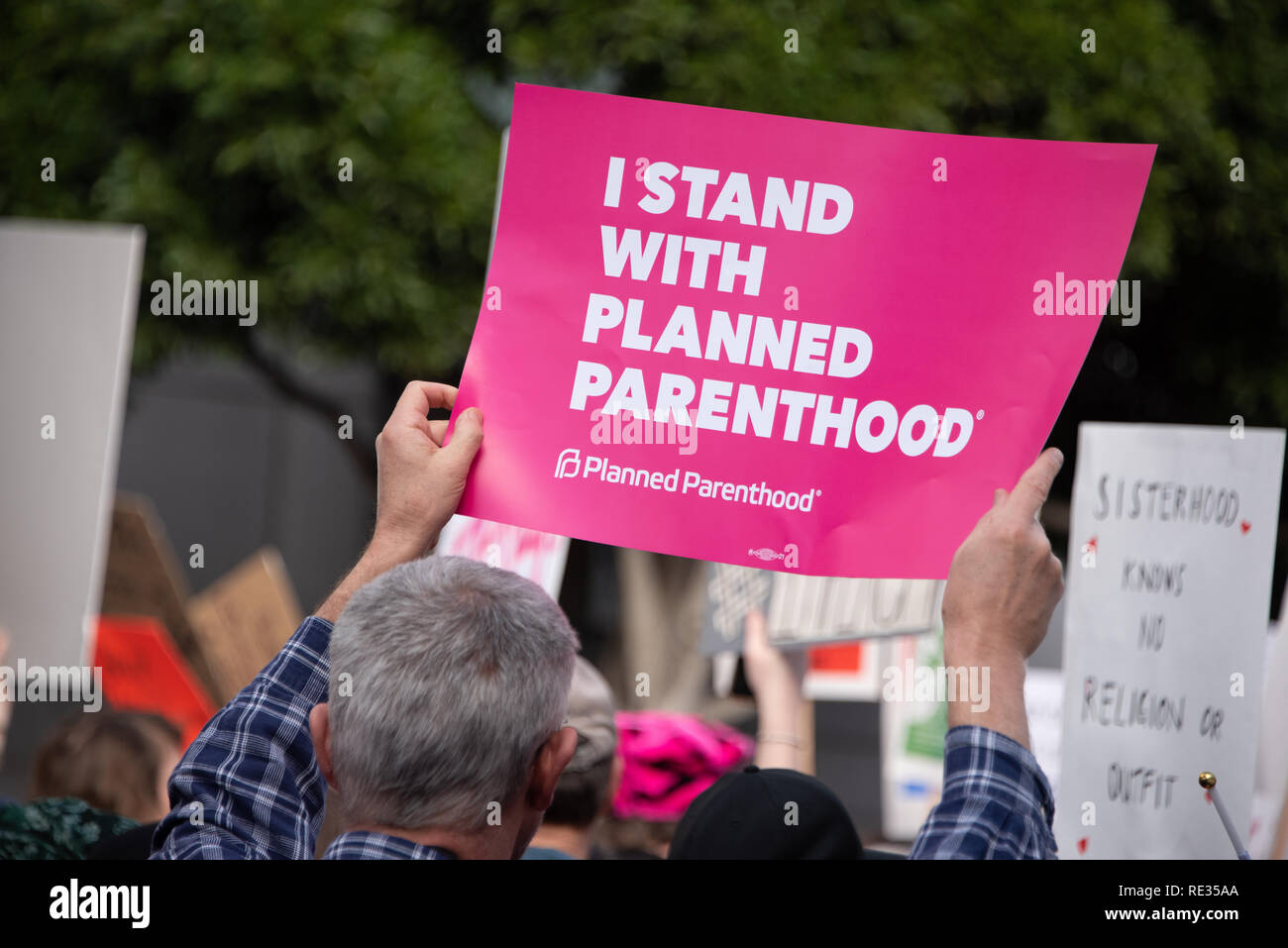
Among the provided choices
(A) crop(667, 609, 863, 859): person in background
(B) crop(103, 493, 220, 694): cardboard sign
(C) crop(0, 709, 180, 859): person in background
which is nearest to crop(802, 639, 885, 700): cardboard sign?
(B) crop(103, 493, 220, 694): cardboard sign

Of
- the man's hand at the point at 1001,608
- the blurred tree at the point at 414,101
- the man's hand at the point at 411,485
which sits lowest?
the man's hand at the point at 1001,608

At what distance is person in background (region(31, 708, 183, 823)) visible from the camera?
299 cm

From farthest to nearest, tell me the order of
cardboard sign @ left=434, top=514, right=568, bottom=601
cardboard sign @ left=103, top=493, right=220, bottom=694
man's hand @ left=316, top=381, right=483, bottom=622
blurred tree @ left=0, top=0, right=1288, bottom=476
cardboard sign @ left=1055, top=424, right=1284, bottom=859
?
blurred tree @ left=0, top=0, right=1288, bottom=476
cardboard sign @ left=103, top=493, right=220, bottom=694
cardboard sign @ left=434, top=514, right=568, bottom=601
cardboard sign @ left=1055, top=424, right=1284, bottom=859
man's hand @ left=316, top=381, right=483, bottom=622

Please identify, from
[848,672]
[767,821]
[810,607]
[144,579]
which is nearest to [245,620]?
[144,579]

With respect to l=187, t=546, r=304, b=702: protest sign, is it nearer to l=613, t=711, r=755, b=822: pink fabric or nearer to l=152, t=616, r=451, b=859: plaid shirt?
l=613, t=711, r=755, b=822: pink fabric

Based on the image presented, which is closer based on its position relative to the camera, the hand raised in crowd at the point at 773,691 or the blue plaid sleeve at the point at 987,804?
the blue plaid sleeve at the point at 987,804

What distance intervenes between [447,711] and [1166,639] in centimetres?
197

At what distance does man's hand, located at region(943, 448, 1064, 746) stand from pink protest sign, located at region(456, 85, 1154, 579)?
0.20 meters

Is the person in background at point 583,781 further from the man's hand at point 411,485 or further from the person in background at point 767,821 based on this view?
the man's hand at point 411,485

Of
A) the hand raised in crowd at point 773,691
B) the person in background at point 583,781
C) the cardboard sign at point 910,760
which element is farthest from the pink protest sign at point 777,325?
the cardboard sign at point 910,760

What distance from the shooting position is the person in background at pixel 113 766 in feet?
9.82

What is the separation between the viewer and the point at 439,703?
130 cm

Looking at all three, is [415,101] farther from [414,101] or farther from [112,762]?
[112,762]

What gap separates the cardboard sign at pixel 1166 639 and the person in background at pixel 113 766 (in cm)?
196
